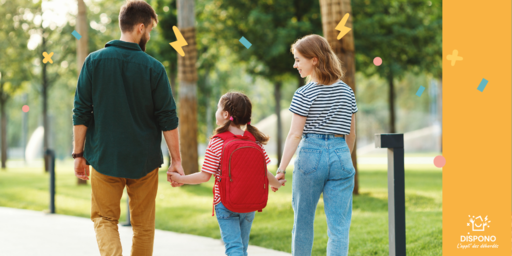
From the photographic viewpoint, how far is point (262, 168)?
11.5 ft

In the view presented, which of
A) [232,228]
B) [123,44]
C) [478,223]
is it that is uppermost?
[123,44]

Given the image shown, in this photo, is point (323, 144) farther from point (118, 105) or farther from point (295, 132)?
point (118, 105)

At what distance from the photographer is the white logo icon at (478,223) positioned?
5477 mm

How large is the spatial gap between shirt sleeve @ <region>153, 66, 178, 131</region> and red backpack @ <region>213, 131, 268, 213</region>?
0.41m

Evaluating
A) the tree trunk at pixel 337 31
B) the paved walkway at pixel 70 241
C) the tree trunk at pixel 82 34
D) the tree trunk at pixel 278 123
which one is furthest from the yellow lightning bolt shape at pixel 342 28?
the tree trunk at pixel 278 123

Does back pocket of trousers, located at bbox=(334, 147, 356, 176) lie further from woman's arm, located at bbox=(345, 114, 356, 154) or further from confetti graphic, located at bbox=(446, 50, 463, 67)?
Result: confetti graphic, located at bbox=(446, 50, 463, 67)

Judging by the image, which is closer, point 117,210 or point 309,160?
point 309,160

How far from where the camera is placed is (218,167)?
11.6 ft

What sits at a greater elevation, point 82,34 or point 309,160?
point 82,34

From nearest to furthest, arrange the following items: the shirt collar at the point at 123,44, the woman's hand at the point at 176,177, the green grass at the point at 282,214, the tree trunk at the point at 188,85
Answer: the shirt collar at the point at 123,44 < the woman's hand at the point at 176,177 < the green grass at the point at 282,214 < the tree trunk at the point at 188,85

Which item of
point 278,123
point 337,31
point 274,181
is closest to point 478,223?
point 274,181

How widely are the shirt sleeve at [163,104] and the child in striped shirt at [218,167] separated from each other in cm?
32

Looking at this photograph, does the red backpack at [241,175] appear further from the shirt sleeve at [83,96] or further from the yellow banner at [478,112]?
the yellow banner at [478,112]

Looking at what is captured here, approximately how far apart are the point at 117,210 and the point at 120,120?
657mm
